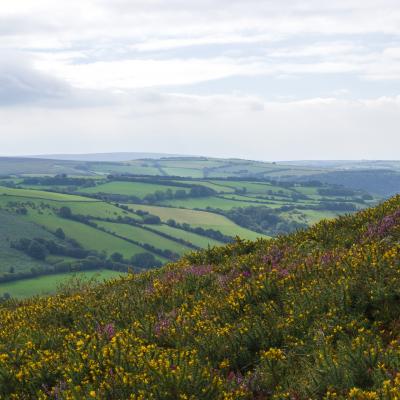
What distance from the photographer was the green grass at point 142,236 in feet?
469

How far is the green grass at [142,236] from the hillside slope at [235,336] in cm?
12678

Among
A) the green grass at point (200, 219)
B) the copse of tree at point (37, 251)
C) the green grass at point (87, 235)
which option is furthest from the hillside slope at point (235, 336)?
the copse of tree at point (37, 251)

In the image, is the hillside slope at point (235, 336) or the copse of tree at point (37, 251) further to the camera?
the copse of tree at point (37, 251)

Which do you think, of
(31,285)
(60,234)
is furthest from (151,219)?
(31,285)

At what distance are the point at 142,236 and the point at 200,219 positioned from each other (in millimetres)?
28771

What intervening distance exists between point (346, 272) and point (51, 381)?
4917mm

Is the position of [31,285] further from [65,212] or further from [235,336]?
[235,336]

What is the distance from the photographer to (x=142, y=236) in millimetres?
149500

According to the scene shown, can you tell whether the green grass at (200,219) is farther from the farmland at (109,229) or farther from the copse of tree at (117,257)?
the copse of tree at (117,257)

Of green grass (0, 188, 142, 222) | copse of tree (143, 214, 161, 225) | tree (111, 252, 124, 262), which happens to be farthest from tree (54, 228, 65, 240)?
tree (111, 252, 124, 262)

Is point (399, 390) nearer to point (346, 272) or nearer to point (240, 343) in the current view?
point (240, 343)

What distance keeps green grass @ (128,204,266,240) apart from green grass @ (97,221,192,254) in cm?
1692

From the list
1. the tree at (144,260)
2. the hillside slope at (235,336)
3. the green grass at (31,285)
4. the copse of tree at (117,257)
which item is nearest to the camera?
the hillside slope at (235,336)

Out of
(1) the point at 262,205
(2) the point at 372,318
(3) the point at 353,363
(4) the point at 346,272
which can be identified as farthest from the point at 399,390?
(1) the point at 262,205
